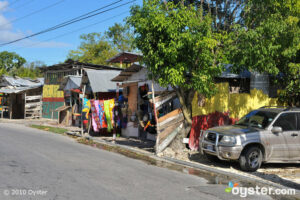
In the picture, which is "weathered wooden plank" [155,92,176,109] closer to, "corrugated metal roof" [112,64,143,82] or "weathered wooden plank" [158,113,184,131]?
"weathered wooden plank" [158,113,184,131]

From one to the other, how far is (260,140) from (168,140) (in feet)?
12.1

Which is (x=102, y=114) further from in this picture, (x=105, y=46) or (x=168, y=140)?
(x=105, y=46)

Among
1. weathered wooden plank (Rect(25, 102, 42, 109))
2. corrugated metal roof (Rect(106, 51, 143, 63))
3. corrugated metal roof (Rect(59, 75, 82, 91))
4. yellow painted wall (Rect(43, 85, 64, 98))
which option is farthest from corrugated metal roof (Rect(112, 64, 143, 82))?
weathered wooden plank (Rect(25, 102, 42, 109))

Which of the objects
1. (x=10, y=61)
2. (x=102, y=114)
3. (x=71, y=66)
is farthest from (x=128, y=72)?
(x=10, y=61)

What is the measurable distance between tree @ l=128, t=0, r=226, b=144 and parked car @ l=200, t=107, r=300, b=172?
74.2 inches

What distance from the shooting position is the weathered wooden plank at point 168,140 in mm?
11052

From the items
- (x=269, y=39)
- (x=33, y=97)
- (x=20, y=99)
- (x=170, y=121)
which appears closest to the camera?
(x=269, y=39)

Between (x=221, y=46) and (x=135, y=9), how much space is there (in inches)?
134

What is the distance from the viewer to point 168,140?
11211 mm

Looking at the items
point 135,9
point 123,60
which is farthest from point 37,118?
point 135,9

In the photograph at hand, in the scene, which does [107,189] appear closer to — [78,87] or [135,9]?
[135,9]

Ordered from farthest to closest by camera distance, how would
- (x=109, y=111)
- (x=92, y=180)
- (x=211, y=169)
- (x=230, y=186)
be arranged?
(x=109, y=111), (x=211, y=169), (x=230, y=186), (x=92, y=180)

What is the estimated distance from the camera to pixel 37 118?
28.7 metres

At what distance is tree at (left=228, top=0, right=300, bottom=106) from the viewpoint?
9547mm
